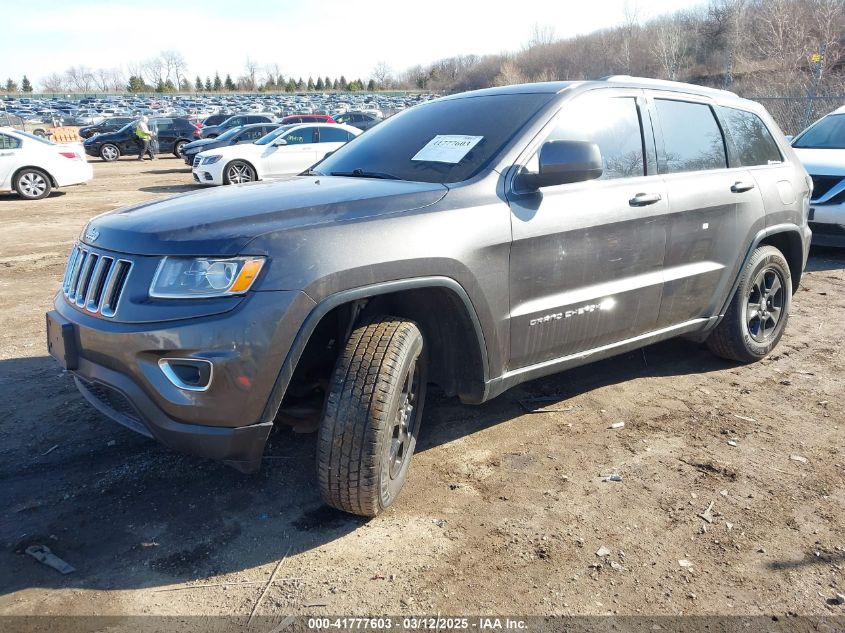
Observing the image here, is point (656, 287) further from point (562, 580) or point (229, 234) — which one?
point (229, 234)

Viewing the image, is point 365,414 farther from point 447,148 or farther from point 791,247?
point 791,247

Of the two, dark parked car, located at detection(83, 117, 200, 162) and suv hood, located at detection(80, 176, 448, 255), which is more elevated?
suv hood, located at detection(80, 176, 448, 255)

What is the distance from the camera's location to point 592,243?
332cm

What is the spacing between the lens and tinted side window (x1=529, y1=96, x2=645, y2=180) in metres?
3.42

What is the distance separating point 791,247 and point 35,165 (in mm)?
14040

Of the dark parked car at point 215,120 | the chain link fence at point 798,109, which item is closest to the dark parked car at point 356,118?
the dark parked car at point 215,120

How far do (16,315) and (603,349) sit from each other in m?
5.00

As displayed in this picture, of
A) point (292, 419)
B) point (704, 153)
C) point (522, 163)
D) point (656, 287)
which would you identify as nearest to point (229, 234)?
point (292, 419)

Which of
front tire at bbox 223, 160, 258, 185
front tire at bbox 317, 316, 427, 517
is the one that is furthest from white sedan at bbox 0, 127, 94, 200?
front tire at bbox 317, 316, 427, 517

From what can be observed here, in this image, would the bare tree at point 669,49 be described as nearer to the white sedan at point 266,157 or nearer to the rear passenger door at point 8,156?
the white sedan at point 266,157

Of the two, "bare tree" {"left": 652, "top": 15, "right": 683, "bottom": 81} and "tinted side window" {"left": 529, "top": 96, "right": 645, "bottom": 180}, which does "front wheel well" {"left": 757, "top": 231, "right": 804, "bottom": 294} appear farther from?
"bare tree" {"left": 652, "top": 15, "right": 683, "bottom": 81}

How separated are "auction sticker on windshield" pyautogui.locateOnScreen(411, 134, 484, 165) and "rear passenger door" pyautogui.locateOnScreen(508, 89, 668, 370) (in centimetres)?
33

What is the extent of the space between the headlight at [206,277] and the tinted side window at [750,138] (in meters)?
3.34

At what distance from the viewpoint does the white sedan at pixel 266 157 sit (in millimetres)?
14711
